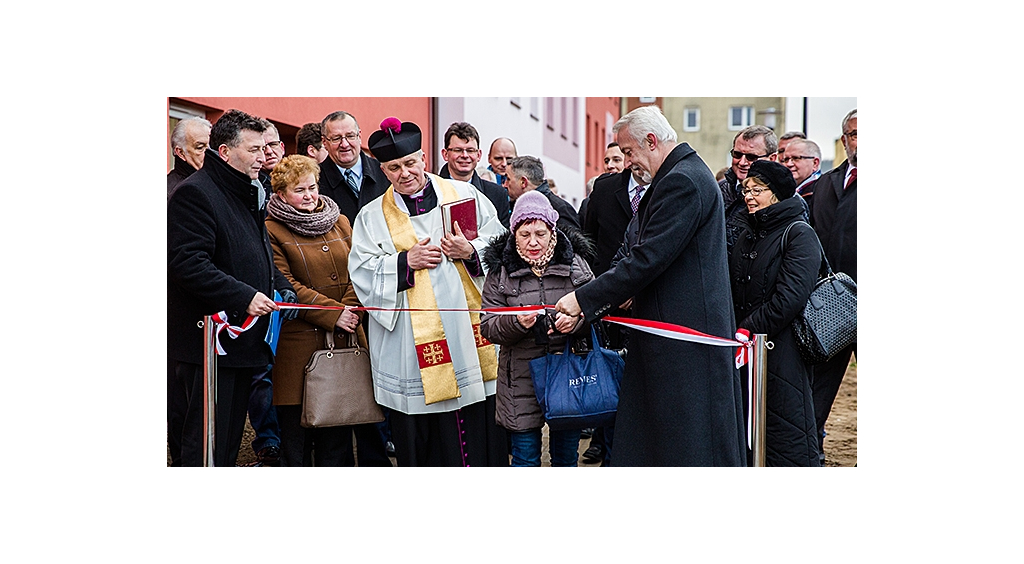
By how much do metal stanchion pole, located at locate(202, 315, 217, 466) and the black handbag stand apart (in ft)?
8.91

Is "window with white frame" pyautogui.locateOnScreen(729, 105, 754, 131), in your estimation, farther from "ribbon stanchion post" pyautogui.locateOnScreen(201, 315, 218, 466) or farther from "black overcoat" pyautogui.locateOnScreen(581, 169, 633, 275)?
"ribbon stanchion post" pyautogui.locateOnScreen(201, 315, 218, 466)

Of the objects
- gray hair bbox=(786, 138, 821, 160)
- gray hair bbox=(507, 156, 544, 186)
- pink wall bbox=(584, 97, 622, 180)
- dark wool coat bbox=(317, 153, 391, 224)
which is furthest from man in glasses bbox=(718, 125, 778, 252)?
pink wall bbox=(584, 97, 622, 180)

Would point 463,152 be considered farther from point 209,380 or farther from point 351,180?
point 209,380

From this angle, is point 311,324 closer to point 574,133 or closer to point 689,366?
point 689,366

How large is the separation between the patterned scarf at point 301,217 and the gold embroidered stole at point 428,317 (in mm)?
310

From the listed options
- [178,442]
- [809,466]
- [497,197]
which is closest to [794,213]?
[809,466]

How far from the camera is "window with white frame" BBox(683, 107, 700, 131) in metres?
27.6

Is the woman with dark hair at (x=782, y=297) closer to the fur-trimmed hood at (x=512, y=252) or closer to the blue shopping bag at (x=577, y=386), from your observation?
the blue shopping bag at (x=577, y=386)

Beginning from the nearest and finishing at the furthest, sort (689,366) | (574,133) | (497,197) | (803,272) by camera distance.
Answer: (689,366)
(803,272)
(497,197)
(574,133)

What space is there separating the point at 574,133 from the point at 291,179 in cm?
719

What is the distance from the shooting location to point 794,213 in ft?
15.2

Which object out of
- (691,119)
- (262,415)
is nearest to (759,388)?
(262,415)

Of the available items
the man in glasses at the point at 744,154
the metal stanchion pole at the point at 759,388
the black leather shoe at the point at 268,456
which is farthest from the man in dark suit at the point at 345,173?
the metal stanchion pole at the point at 759,388

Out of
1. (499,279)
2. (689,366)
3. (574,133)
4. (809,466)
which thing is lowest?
(809,466)
